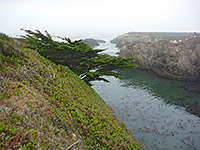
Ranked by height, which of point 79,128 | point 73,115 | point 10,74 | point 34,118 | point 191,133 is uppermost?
point 10,74

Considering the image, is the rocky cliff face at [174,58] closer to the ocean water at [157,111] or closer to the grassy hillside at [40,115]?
the ocean water at [157,111]

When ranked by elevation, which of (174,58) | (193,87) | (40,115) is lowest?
(193,87)

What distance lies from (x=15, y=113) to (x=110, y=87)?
32.4 m

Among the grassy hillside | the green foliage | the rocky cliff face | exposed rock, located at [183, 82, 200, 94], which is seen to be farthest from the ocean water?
the grassy hillside

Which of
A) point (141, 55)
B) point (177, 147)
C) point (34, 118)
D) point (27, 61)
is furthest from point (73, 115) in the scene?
point (141, 55)

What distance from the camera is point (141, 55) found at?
61.6 meters

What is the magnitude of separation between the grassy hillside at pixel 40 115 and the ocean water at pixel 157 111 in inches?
290

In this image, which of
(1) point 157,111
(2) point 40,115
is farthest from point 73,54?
(1) point 157,111

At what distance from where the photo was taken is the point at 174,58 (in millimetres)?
47781

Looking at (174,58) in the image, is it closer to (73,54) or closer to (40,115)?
(73,54)

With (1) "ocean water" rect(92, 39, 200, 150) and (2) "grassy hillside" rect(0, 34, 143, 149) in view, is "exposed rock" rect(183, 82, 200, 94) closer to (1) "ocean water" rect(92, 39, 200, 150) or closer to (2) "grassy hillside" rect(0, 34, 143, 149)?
(1) "ocean water" rect(92, 39, 200, 150)

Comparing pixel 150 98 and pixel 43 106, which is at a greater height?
pixel 43 106

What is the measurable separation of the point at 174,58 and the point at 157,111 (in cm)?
3136

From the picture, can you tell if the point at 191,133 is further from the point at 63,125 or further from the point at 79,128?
the point at 63,125
